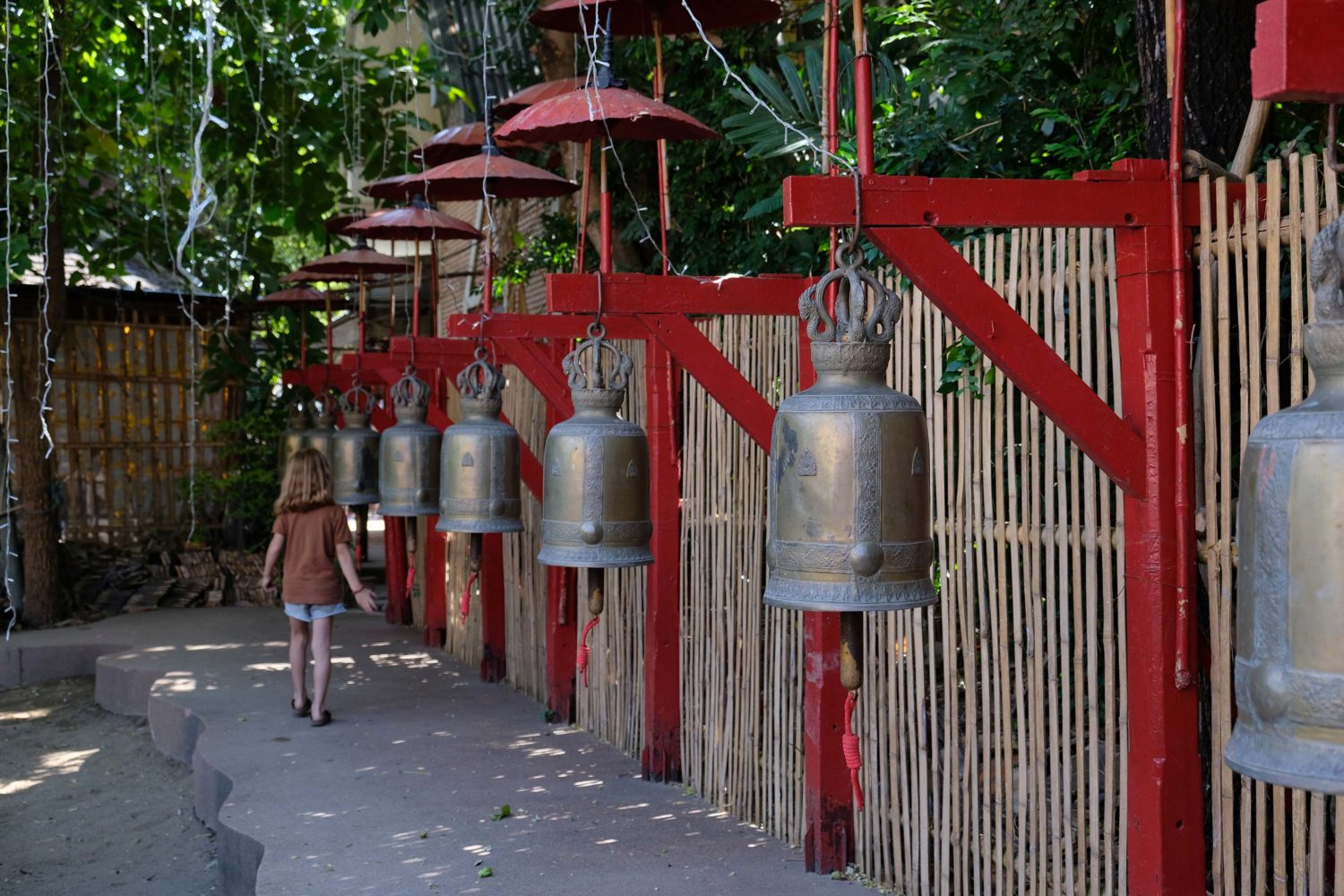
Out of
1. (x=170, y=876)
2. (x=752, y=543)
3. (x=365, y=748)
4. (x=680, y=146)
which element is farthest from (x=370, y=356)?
(x=752, y=543)

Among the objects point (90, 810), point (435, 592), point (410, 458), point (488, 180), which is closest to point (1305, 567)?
point (488, 180)

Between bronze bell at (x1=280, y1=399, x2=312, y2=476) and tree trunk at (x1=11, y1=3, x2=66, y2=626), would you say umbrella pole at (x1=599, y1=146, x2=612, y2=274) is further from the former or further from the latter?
tree trunk at (x1=11, y1=3, x2=66, y2=626)

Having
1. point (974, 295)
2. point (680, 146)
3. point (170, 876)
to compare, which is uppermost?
→ point (680, 146)

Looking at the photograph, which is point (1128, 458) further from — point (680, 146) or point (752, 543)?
point (680, 146)

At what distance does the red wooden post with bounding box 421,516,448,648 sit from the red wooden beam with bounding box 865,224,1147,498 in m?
8.57

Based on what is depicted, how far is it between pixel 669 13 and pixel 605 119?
1194 millimetres

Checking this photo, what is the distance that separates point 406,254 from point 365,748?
448 inches

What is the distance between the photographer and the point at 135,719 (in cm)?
1048

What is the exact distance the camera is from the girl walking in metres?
8.44

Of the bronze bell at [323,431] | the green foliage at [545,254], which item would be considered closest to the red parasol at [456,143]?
the green foliage at [545,254]

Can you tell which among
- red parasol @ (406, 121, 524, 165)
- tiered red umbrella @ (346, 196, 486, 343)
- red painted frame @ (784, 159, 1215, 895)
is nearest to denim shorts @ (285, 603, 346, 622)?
tiered red umbrella @ (346, 196, 486, 343)

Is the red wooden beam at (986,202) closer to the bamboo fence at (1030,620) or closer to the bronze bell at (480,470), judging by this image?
the bamboo fence at (1030,620)

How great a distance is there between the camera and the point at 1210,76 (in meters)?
4.32

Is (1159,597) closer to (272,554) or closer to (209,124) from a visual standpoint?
(272,554)
